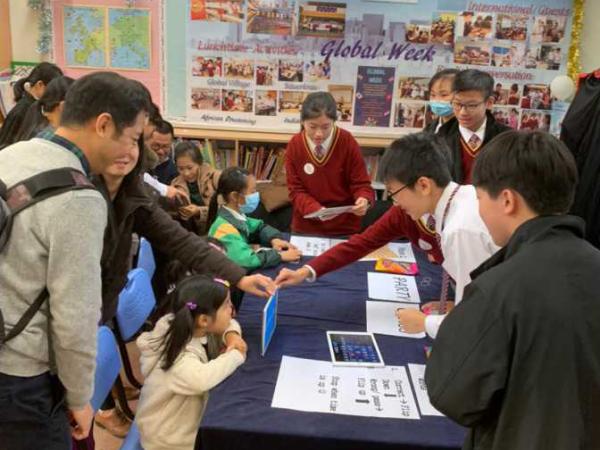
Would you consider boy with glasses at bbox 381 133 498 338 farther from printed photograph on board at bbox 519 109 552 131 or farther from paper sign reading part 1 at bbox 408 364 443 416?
printed photograph on board at bbox 519 109 552 131

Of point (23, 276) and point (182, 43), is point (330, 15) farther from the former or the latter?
point (23, 276)

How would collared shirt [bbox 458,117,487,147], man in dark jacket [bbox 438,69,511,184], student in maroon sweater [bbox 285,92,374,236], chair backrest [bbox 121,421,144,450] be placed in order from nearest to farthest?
chair backrest [bbox 121,421,144,450] → man in dark jacket [bbox 438,69,511,184] → collared shirt [bbox 458,117,487,147] → student in maroon sweater [bbox 285,92,374,236]

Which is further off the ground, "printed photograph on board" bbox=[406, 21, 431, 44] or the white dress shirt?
"printed photograph on board" bbox=[406, 21, 431, 44]

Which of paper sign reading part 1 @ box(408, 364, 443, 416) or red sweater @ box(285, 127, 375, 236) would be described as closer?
paper sign reading part 1 @ box(408, 364, 443, 416)

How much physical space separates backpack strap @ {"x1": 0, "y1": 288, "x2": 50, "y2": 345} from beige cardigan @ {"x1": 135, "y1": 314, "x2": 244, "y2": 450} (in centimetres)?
60

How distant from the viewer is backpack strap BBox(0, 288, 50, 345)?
Result: 1.15 metres

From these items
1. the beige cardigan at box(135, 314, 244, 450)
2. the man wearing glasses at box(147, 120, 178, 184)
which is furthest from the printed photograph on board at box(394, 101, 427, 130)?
the beige cardigan at box(135, 314, 244, 450)

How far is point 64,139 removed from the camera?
1.21 m

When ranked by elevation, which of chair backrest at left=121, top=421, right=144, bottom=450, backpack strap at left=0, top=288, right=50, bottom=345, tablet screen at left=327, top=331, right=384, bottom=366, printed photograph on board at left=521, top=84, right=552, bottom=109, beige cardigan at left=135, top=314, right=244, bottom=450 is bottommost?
chair backrest at left=121, top=421, right=144, bottom=450

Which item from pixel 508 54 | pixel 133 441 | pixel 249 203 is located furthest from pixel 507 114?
pixel 133 441

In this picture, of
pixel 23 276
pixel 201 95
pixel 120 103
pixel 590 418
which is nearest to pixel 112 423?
pixel 23 276

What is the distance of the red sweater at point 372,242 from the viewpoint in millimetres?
2289

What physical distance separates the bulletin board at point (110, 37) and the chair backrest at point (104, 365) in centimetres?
313

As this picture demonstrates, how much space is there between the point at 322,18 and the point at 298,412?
11.4ft
